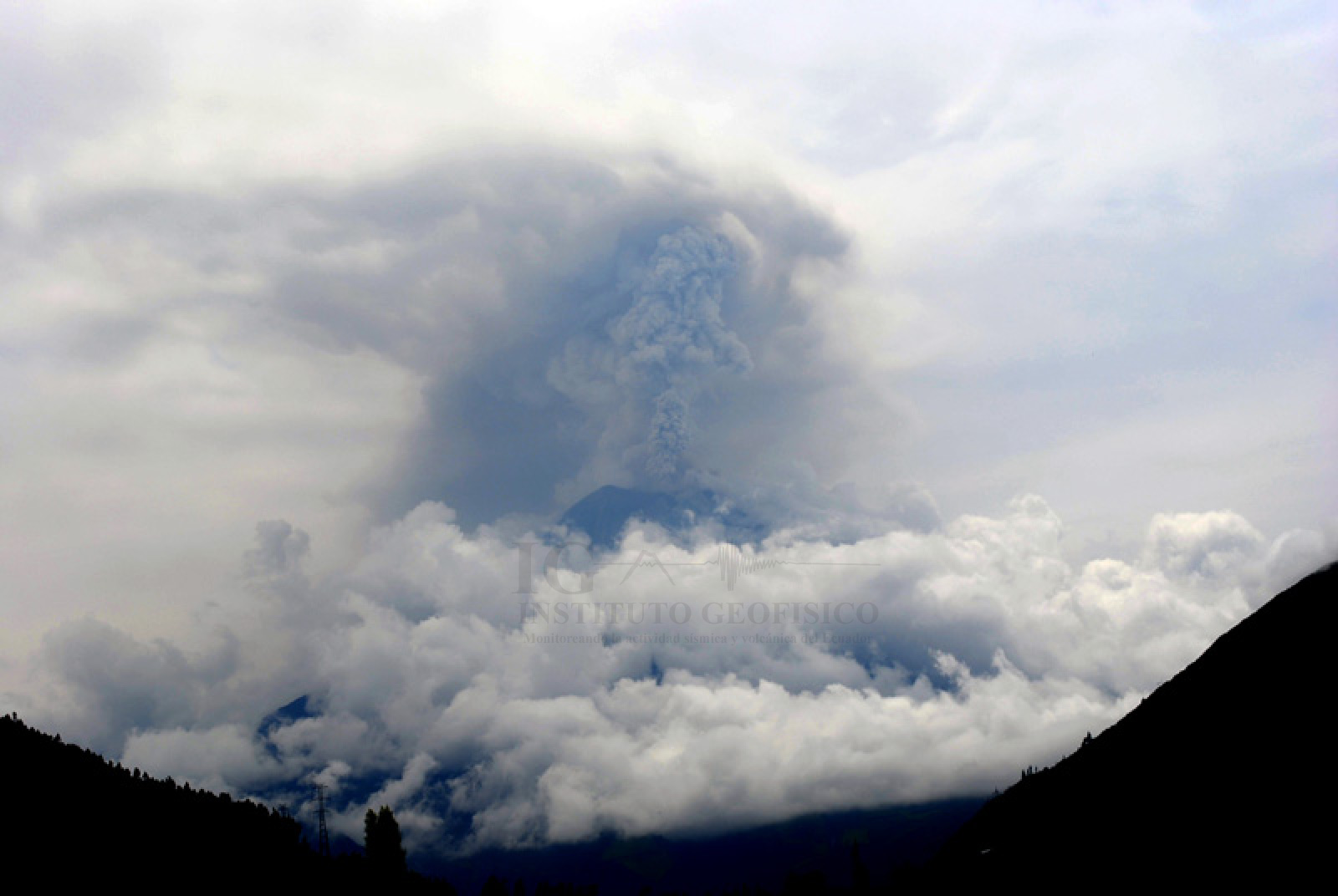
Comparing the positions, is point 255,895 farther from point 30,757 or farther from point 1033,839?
point 1033,839

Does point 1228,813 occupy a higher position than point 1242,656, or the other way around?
point 1242,656

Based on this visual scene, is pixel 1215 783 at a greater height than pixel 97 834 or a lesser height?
lesser

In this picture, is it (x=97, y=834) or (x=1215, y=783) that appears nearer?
(x=1215, y=783)

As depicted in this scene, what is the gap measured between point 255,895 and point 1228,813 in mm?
156864

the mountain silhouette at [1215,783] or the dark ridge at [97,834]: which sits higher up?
the dark ridge at [97,834]

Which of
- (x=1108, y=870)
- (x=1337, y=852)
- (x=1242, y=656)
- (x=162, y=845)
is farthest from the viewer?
(x=162, y=845)

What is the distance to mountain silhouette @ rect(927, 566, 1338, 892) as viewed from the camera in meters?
124

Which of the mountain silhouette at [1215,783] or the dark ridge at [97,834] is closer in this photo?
the mountain silhouette at [1215,783]

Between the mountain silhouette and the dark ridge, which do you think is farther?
the dark ridge

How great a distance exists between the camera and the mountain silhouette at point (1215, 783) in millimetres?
123688

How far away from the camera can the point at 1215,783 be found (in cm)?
14200

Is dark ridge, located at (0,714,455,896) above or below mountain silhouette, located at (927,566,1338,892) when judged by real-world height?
above

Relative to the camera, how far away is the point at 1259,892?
4525 inches

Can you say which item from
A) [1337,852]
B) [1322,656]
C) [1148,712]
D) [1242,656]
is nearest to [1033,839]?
[1148,712]
